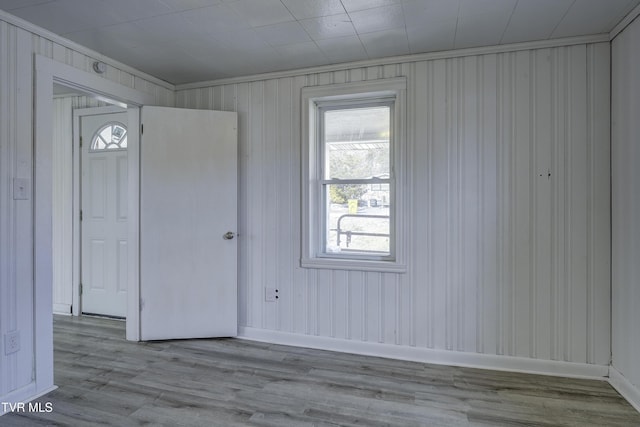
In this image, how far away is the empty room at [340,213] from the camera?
85.0 inches

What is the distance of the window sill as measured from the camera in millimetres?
2848

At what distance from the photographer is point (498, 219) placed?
8.67ft

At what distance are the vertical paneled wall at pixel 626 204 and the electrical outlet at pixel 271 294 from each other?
98.2 inches

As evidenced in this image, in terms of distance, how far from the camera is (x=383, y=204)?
3016 millimetres

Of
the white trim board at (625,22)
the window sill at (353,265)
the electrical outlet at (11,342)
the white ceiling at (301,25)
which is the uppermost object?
the white ceiling at (301,25)

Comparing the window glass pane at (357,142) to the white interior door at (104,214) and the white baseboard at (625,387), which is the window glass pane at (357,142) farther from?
the white interior door at (104,214)

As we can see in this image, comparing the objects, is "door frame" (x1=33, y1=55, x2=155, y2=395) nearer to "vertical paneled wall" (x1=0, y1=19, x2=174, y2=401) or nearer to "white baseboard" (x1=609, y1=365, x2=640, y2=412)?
"vertical paneled wall" (x1=0, y1=19, x2=174, y2=401)

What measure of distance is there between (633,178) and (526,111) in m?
0.78

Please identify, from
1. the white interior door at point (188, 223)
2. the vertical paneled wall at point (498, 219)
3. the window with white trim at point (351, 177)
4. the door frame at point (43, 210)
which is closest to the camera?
the door frame at point (43, 210)

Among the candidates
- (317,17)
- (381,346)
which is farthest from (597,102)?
(381,346)

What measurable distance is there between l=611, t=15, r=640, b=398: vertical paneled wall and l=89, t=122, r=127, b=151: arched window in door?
172 inches

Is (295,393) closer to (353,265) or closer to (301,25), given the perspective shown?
(353,265)

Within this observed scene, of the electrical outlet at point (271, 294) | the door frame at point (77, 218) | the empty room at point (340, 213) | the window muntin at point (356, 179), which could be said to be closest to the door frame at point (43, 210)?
the empty room at point (340, 213)

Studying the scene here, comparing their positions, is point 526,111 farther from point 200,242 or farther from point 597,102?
point 200,242
